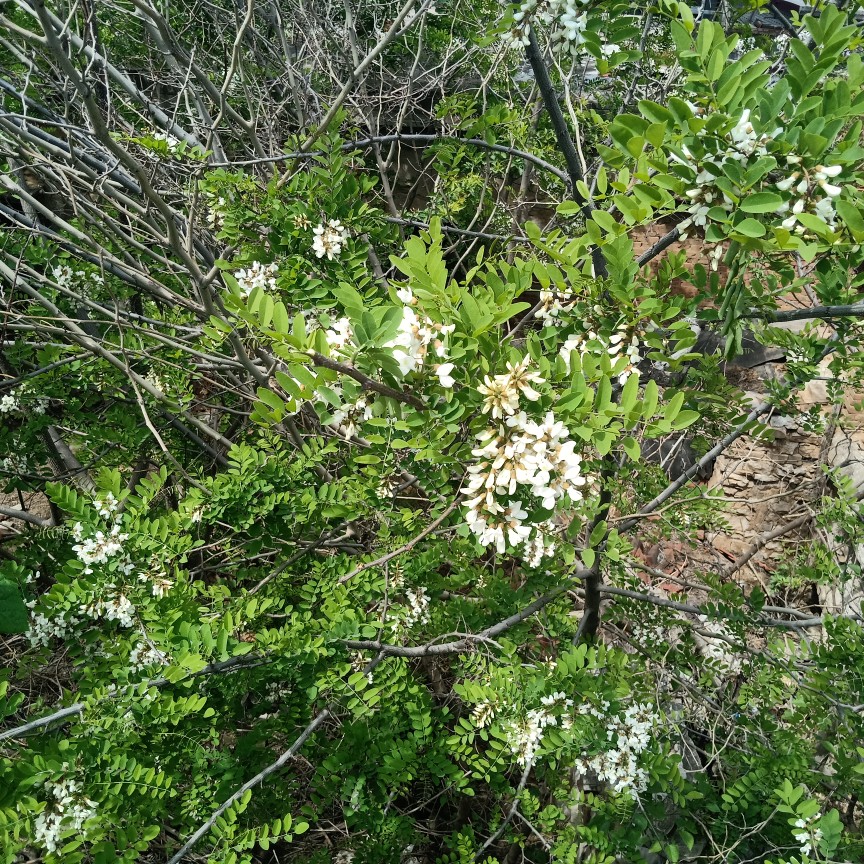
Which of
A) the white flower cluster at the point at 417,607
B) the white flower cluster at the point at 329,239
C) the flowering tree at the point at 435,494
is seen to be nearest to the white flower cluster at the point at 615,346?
the flowering tree at the point at 435,494

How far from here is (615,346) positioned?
1726 mm

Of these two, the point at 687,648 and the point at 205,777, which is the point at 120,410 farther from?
the point at 687,648

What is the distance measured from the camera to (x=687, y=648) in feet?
9.10

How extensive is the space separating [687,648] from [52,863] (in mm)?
2362

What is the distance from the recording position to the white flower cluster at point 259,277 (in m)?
2.66

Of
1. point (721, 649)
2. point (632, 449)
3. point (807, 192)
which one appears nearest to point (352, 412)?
point (632, 449)

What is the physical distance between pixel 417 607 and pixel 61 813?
4.50ft

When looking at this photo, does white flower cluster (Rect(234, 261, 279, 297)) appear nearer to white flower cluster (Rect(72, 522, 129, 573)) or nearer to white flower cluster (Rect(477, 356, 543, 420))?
white flower cluster (Rect(72, 522, 129, 573))

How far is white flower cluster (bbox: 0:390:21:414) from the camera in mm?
3346

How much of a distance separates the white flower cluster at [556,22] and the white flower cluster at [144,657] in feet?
7.57

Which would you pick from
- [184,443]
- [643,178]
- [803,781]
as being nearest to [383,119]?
[184,443]

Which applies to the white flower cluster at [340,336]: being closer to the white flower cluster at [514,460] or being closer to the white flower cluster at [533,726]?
the white flower cluster at [514,460]

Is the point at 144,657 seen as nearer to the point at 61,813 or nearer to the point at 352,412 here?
the point at 61,813

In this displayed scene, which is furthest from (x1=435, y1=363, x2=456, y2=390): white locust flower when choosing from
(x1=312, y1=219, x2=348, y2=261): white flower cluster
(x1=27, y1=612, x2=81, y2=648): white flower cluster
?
(x1=27, y1=612, x2=81, y2=648): white flower cluster
